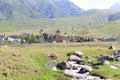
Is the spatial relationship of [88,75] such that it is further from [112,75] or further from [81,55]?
[81,55]

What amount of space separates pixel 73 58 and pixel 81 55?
5505 millimetres

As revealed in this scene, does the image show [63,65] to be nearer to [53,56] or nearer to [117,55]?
[53,56]

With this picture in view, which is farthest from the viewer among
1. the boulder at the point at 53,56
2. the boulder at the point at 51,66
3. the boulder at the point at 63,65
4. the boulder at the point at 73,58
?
the boulder at the point at 53,56

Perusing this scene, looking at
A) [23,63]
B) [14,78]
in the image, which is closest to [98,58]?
[23,63]

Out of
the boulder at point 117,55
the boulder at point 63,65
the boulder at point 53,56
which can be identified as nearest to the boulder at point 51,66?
the boulder at point 63,65

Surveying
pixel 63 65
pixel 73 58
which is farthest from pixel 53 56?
pixel 63 65

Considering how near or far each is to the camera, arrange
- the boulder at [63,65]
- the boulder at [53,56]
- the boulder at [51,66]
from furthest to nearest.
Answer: the boulder at [53,56]
the boulder at [63,65]
the boulder at [51,66]

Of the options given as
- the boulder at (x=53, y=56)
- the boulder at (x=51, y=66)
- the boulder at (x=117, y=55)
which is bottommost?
the boulder at (x=51, y=66)

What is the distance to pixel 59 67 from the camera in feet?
214

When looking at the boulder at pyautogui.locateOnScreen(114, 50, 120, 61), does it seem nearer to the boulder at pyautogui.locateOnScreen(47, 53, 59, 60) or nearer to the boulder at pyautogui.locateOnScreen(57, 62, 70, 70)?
the boulder at pyautogui.locateOnScreen(47, 53, 59, 60)

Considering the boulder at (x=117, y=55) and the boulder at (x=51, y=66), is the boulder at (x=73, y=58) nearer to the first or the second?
the boulder at (x=51, y=66)

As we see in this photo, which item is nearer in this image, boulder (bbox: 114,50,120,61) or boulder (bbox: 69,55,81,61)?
boulder (bbox: 69,55,81,61)

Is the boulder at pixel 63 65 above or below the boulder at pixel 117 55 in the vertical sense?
below

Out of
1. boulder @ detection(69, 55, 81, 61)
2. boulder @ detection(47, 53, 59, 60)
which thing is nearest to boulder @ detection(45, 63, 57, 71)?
boulder @ detection(47, 53, 59, 60)
